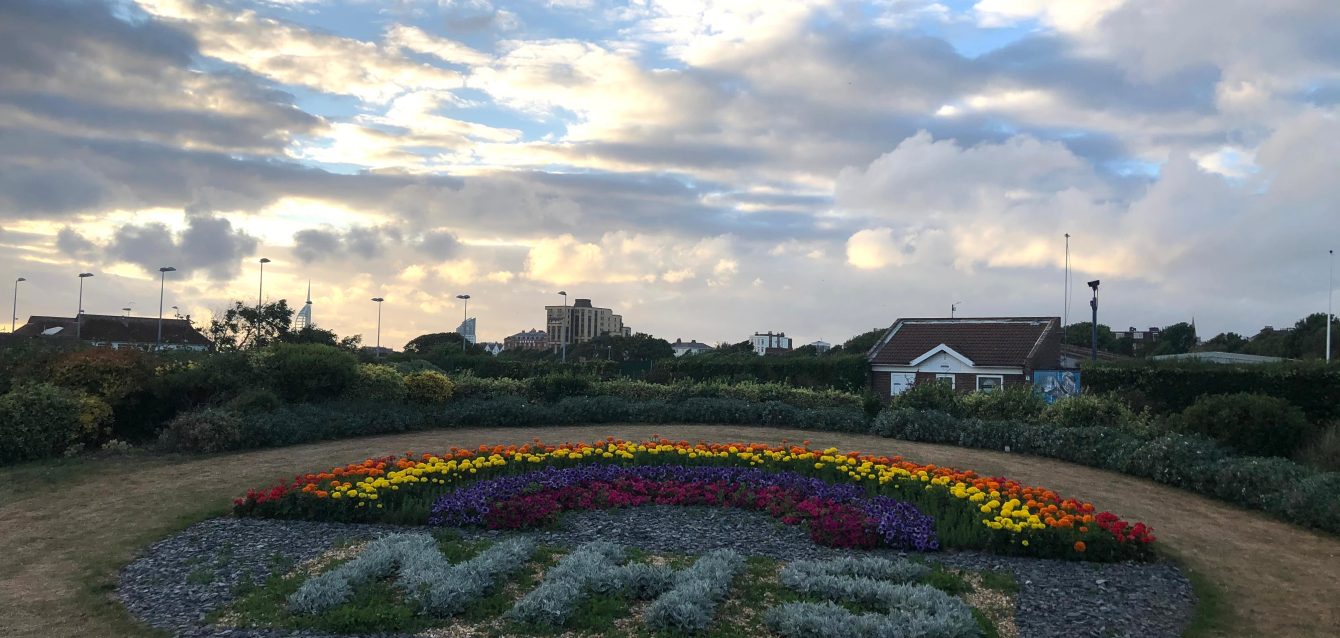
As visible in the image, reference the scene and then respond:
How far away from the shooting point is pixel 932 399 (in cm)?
1686

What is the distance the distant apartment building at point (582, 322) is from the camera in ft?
315

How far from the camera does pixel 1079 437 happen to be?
515 inches

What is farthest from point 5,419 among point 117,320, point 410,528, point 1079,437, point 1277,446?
point 117,320

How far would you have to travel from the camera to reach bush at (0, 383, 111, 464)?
471 inches

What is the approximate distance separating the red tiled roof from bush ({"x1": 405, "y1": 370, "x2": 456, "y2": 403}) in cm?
A: 1431

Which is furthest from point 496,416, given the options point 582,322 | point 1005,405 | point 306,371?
point 582,322

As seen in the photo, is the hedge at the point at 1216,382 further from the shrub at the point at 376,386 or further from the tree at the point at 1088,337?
the tree at the point at 1088,337

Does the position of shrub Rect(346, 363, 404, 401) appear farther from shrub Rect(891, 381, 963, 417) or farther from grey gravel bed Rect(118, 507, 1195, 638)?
shrub Rect(891, 381, 963, 417)

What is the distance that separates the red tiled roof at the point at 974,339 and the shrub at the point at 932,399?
29.3 feet

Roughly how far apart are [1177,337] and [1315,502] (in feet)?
204

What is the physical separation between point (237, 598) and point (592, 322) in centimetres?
9429

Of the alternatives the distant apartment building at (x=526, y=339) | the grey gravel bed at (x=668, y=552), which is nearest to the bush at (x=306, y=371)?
the grey gravel bed at (x=668, y=552)

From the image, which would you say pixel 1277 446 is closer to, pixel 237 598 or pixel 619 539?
pixel 619 539

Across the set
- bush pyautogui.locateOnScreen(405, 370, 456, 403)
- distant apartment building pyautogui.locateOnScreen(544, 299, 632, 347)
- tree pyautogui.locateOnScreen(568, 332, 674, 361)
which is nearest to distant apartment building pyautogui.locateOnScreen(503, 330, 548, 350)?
distant apartment building pyautogui.locateOnScreen(544, 299, 632, 347)
